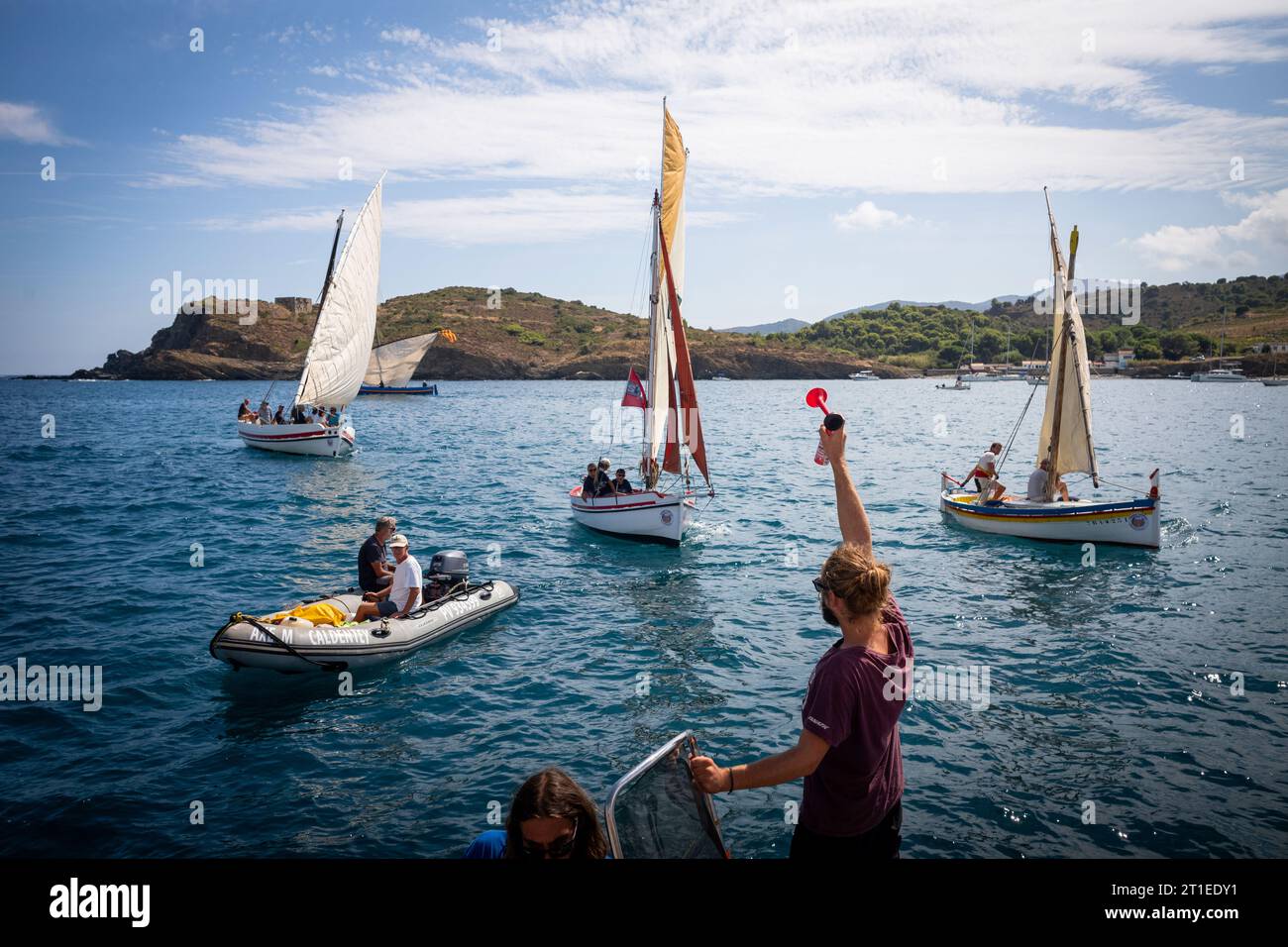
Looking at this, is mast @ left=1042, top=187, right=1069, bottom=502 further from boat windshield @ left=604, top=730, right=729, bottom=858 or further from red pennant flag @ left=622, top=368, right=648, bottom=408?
boat windshield @ left=604, top=730, right=729, bottom=858

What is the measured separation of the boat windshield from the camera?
420 centimetres

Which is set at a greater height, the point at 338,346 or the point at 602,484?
the point at 338,346

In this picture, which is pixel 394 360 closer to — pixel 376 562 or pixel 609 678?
pixel 376 562

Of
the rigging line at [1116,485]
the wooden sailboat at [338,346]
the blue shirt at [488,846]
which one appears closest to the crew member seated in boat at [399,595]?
the blue shirt at [488,846]

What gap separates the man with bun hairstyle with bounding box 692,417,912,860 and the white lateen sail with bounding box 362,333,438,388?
107 m

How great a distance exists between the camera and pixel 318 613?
13648mm

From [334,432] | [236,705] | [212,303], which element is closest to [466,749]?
[236,705]

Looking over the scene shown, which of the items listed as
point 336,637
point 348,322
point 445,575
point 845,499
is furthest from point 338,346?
point 845,499

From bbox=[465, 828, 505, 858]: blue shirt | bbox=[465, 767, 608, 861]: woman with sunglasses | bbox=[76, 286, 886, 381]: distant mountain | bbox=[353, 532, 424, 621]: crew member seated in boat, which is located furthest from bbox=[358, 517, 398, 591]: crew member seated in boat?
bbox=[76, 286, 886, 381]: distant mountain

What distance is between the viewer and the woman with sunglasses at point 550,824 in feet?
11.2

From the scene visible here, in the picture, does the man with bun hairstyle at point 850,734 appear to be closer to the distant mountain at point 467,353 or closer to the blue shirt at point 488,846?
the blue shirt at point 488,846

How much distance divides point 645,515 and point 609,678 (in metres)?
9.90

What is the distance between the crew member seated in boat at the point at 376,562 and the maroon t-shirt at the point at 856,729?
1208 centimetres
